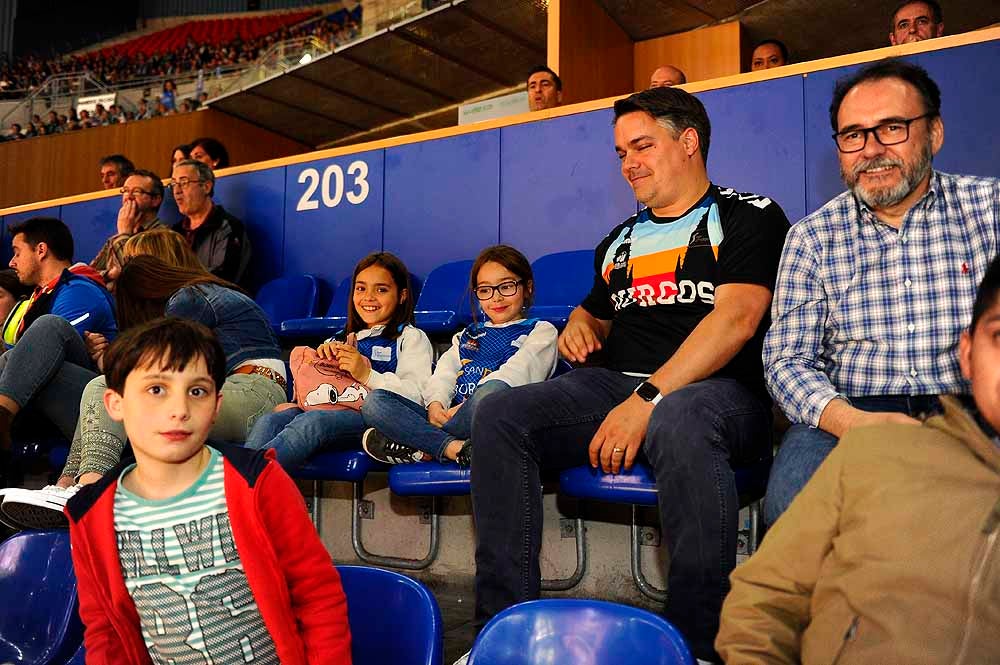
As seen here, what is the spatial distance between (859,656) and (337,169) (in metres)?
3.43

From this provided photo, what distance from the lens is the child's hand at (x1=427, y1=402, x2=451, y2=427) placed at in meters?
2.23

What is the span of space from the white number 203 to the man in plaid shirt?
8.20 ft

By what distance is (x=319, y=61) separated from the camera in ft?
28.6

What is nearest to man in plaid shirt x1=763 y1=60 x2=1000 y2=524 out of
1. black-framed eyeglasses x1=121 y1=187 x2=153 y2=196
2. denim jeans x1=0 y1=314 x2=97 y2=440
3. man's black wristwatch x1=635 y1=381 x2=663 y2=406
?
man's black wristwatch x1=635 y1=381 x2=663 y2=406

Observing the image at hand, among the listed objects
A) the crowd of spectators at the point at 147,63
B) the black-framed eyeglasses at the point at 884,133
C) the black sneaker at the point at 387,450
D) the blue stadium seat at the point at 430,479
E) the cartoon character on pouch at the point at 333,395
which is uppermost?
the crowd of spectators at the point at 147,63

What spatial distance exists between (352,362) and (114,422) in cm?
63

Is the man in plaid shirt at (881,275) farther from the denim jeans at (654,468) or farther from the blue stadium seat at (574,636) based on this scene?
the blue stadium seat at (574,636)

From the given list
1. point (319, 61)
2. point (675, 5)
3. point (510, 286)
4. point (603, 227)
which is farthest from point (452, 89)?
point (510, 286)

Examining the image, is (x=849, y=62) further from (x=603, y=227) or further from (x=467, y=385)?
(x=467, y=385)

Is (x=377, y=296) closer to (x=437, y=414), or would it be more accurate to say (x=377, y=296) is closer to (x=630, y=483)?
(x=437, y=414)

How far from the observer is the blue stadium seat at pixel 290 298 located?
3592mm

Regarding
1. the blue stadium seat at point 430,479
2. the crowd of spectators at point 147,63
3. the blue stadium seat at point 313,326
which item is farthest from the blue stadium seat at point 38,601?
the crowd of spectators at point 147,63

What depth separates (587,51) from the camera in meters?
5.66

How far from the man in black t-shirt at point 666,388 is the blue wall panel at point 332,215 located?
1.85 meters
